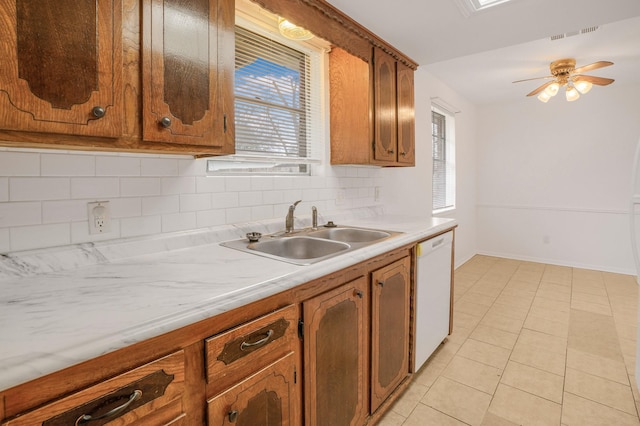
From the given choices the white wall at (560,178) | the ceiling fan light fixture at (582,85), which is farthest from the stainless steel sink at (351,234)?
the white wall at (560,178)

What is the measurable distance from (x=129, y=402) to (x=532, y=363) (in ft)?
8.28

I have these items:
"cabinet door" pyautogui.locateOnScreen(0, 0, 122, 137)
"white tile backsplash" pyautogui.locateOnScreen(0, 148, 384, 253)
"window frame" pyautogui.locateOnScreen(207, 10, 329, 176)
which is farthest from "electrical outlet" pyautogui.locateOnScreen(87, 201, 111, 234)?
"window frame" pyautogui.locateOnScreen(207, 10, 329, 176)

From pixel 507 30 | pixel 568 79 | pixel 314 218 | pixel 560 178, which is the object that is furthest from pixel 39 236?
pixel 560 178

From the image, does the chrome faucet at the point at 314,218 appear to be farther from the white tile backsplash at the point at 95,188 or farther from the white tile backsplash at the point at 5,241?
the white tile backsplash at the point at 5,241

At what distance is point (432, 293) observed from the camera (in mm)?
2121

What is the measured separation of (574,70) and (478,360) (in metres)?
3.01

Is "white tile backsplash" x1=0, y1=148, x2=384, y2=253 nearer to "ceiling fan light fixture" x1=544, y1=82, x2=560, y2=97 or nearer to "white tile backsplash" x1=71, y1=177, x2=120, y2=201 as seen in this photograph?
"white tile backsplash" x1=71, y1=177, x2=120, y2=201

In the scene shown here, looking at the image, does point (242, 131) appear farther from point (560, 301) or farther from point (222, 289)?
point (560, 301)

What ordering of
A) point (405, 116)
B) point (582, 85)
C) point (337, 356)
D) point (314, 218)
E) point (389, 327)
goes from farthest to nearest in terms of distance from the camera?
point (582, 85)
point (405, 116)
point (314, 218)
point (389, 327)
point (337, 356)

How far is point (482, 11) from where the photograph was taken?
6.14 feet

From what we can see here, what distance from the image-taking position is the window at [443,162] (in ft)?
14.0

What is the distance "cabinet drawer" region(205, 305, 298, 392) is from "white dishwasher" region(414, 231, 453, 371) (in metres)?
1.08

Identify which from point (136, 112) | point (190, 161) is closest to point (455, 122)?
point (190, 161)

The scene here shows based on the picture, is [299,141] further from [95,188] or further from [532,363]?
[532,363]
